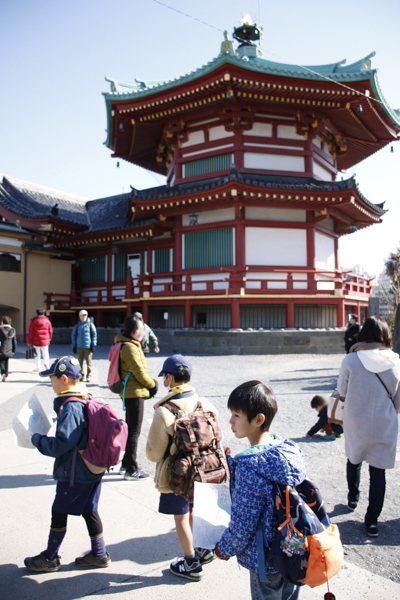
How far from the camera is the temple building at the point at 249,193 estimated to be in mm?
14375

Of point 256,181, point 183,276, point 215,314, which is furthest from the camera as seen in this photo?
point 183,276

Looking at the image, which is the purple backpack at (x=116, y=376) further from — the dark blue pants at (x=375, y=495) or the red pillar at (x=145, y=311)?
the red pillar at (x=145, y=311)

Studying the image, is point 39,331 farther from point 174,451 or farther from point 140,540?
point 174,451

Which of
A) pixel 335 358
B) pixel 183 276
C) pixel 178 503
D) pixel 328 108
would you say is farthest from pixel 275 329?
pixel 178 503

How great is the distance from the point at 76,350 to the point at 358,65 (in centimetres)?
1469

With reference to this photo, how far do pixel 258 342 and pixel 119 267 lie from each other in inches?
350

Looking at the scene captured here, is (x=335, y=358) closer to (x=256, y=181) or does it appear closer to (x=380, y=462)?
(x=256, y=181)

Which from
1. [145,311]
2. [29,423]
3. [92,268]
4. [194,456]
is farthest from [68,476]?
[92,268]

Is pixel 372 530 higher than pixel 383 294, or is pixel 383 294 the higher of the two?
pixel 383 294

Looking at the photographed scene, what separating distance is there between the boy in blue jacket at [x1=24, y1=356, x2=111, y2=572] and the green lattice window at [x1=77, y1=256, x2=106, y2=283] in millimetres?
18145

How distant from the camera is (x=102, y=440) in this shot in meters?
2.58

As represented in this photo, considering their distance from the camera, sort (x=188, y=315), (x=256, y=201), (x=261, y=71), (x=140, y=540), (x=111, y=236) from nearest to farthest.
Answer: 1. (x=140, y=540)
2. (x=261, y=71)
3. (x=256, y=201)
4. (x=188, y=315)
5. (x=111, y=236)

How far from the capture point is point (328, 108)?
15438 mm

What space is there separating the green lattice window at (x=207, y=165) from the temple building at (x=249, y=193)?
0.04 m
